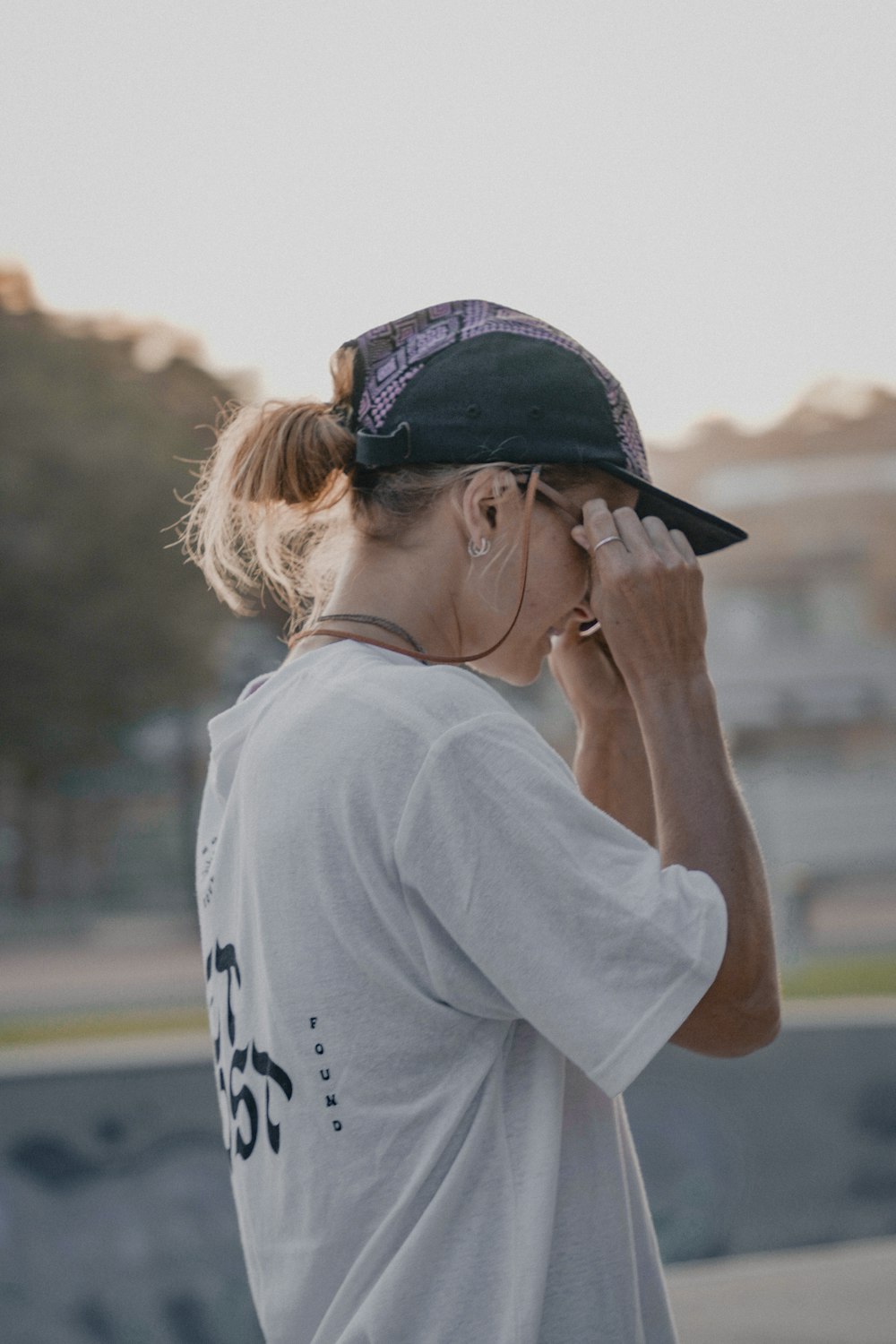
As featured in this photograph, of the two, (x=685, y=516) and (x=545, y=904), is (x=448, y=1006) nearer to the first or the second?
(x=545, y=904)

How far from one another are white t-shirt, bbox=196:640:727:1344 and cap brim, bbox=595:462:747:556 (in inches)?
11.8

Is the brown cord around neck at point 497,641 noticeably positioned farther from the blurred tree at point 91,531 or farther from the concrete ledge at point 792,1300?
the blurred tree at point 91,531

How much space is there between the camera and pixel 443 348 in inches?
56.3

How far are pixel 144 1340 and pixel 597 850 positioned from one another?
218 inches

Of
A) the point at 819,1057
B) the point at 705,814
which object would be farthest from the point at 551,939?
the point at 819,1057

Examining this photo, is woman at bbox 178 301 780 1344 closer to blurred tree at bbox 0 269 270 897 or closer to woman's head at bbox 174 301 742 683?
woman's head at bbox 174 301 742 683

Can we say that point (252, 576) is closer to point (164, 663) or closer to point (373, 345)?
point (373, 345)

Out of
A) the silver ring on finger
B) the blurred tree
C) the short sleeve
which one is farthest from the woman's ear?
the blurred tree

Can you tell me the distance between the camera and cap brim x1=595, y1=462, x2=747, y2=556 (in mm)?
1436

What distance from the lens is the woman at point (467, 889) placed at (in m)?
1.22

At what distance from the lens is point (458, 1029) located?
127 cm

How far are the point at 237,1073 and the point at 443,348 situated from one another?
0.75m

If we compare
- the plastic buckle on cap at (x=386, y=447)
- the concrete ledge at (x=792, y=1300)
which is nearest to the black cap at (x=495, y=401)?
the plastic buckle on cap at (x=386, y=447)

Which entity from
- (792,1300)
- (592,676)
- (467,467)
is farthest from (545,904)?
(792,1300)
